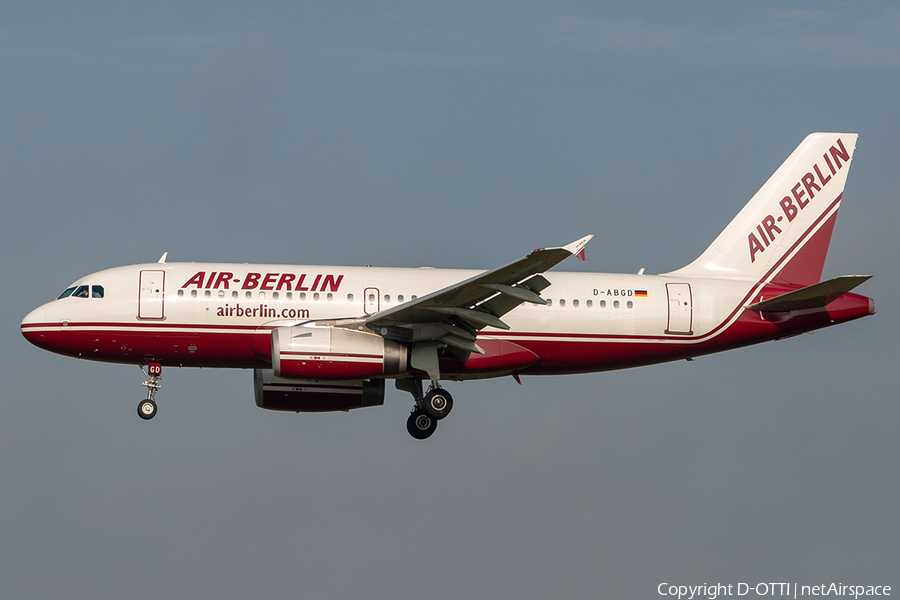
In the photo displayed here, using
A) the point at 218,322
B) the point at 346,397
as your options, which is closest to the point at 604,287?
the point at 346,397

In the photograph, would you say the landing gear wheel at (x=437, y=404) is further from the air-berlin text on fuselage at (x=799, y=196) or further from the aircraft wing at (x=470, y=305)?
the air-berlin text on fuselage at (x=799, y=196)

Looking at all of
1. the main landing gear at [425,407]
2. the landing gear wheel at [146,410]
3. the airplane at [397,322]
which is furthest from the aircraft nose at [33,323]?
the main landing gear at [425,407]

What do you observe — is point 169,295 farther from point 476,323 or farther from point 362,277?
point 476,323

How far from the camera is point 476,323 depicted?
3425cm

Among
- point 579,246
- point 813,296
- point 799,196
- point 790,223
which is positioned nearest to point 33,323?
point 579,246

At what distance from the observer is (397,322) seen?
112 ft

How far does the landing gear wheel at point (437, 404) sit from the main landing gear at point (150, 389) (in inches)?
306

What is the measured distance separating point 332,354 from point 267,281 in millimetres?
3341

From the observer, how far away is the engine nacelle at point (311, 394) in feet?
125

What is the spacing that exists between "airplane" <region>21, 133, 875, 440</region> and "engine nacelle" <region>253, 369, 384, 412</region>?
0.10 feet

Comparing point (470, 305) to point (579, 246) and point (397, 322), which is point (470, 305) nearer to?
point (397, 322)

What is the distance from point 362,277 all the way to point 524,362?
5297 mm

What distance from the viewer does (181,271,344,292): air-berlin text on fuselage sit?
3528 cm

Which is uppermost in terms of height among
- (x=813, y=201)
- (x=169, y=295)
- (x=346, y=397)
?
(x=813, y=201)
